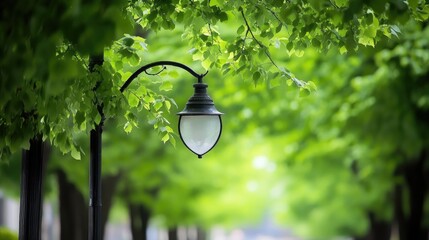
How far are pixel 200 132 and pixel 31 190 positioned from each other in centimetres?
195

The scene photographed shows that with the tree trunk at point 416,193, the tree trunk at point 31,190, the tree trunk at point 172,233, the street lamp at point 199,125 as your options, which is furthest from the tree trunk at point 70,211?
the street lamp at point 199,125

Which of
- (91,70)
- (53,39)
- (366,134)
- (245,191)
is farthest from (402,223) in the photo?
(245,191)

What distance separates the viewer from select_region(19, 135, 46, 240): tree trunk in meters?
9.00

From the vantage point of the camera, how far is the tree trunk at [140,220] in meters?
35.8

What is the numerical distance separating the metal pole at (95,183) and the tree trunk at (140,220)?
27.2 metres

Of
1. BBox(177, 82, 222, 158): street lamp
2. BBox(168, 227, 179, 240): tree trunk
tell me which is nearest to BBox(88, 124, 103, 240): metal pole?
BBox(177, 82, 222, 158): street lamp

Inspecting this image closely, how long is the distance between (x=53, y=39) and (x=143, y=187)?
29711 mm

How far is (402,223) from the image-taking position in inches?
942

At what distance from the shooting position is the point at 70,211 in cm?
2502

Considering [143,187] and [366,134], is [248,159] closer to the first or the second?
[143,187]

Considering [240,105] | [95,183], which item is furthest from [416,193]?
[95,183]

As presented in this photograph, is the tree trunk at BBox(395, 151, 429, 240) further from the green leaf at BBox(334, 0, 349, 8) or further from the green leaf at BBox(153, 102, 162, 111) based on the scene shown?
A: the green leaf at BBox(334, 0, 349, 8)

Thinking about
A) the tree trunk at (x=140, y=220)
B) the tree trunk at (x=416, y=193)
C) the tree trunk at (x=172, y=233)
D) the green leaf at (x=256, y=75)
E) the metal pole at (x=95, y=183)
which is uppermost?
the tree trunk at (x=172, y=233)

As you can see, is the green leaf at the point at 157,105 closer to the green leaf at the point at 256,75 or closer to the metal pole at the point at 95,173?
the metal pole at the point at 95,173
